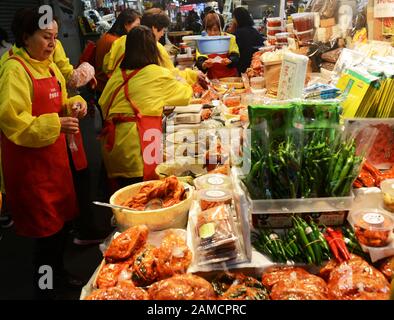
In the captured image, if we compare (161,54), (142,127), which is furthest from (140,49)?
(161,54)

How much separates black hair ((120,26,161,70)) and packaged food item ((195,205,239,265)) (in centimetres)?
192

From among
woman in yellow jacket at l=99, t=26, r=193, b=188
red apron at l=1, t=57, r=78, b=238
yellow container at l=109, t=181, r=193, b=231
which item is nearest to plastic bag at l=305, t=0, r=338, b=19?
woman in yellow jacket at l=99, t=26, r=193, b=188

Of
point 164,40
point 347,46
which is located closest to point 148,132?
point 347,46

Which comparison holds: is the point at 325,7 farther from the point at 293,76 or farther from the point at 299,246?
the point at 299,246

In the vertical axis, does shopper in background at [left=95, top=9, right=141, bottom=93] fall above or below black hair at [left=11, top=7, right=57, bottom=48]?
below

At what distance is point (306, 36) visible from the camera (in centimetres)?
367

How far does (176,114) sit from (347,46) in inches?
63.3

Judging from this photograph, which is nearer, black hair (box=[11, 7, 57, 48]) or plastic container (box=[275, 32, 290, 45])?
black hair (box=[11, 7, 57, 48])

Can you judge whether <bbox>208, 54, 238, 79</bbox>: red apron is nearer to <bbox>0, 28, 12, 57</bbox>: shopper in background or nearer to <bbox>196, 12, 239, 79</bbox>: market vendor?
<bbox>196, 12, 239, 79</bbox>: market vendor

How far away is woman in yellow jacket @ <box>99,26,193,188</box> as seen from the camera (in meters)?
3.12

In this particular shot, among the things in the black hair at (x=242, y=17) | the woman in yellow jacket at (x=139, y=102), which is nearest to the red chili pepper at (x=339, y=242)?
the woman in yellow jacket at (x=139, y=102)

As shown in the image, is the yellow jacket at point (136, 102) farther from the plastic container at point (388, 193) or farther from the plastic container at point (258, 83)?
the plastic container at point (388, 193)

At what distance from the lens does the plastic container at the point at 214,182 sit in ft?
6.44
